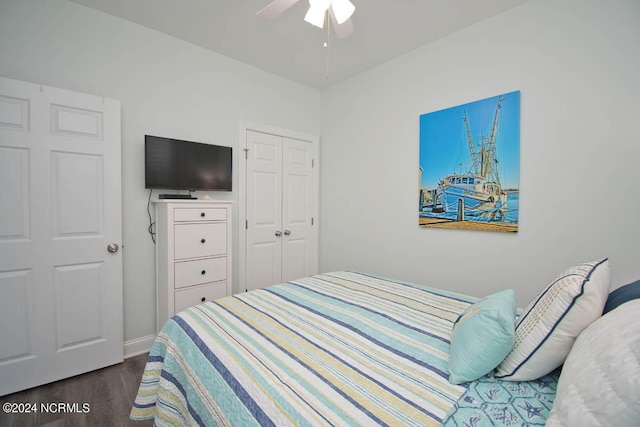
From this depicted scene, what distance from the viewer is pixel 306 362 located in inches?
41.0

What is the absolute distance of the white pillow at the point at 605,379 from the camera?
551 millimetres

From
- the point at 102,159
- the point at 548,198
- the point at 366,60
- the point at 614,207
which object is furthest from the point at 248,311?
the point at 366,60

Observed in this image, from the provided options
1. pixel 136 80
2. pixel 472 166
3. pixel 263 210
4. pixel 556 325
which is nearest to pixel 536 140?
pixel 472 166

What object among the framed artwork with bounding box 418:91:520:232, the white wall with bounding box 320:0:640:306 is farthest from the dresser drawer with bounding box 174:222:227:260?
the framed artwork with bounding box 418:91:520:232

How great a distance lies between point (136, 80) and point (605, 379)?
3267 mm

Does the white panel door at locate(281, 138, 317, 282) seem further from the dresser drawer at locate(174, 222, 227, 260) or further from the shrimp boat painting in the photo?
the shrimp boat painting

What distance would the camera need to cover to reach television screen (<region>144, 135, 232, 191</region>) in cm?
244

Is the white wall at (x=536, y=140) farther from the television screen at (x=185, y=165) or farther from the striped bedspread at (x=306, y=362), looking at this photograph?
the television screen at (x=185, y=165)

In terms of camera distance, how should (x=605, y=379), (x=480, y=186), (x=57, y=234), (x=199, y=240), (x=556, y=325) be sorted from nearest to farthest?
(x=605, y=379)
(x=556, y=325)
(x=57, y=234)
(x=480, y=186)
(x=199, y=240)

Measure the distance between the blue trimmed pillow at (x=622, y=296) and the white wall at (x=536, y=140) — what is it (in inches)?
44.7

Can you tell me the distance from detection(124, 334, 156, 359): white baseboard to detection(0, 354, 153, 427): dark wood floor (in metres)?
0.11

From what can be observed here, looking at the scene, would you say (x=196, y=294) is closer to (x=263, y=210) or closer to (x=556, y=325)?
(x=263, y=210)

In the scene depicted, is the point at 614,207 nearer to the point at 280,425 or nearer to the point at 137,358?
the point at 280,425

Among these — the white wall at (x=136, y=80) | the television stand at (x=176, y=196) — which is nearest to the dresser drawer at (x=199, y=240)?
the television stand at (x=176, y=196)
